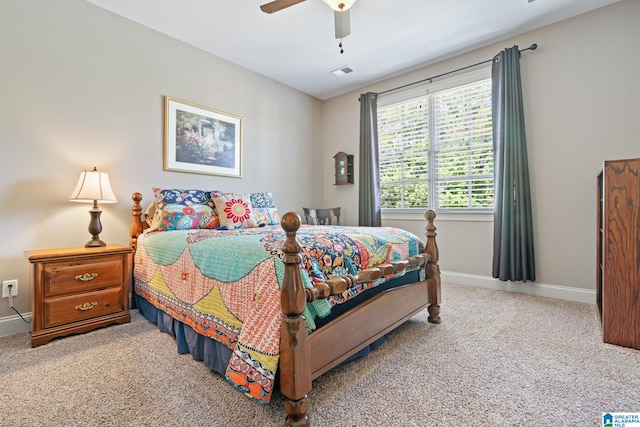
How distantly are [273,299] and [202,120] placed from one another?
2681 millimetres

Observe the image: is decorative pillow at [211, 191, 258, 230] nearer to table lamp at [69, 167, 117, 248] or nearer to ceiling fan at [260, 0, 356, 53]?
table lamp at [69, 167, 117, 248]

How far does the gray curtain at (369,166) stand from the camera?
13.2 feet

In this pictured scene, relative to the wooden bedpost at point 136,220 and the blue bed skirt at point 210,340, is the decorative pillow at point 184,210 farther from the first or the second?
the blue bed skirt at point 210,340

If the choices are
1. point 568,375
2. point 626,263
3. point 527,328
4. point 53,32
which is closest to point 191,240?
point 53,32

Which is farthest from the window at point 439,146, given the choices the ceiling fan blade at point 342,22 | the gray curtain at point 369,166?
the ceiling fan blade at point 342,22

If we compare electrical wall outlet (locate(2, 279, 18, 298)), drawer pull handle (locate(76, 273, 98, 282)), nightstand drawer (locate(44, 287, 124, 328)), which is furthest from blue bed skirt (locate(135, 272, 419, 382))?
electrical wall outlet (locate(2, 279, 18, 298))

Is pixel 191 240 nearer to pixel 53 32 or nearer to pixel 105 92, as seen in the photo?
pixel 105 92

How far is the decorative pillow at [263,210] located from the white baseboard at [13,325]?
188 centimetres

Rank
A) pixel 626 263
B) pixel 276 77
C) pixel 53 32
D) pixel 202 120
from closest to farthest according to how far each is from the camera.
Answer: pixel 626 263, pixel 53 32, pixel 202 120, pixel 276 77

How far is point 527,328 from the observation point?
2.15 m

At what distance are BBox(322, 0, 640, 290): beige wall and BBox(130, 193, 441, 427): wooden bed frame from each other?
70.4 inches

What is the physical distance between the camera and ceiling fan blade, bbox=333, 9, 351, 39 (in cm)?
220

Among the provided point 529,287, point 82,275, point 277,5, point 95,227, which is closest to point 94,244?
point 95,227

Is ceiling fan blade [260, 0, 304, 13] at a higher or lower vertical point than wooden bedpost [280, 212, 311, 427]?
higher
